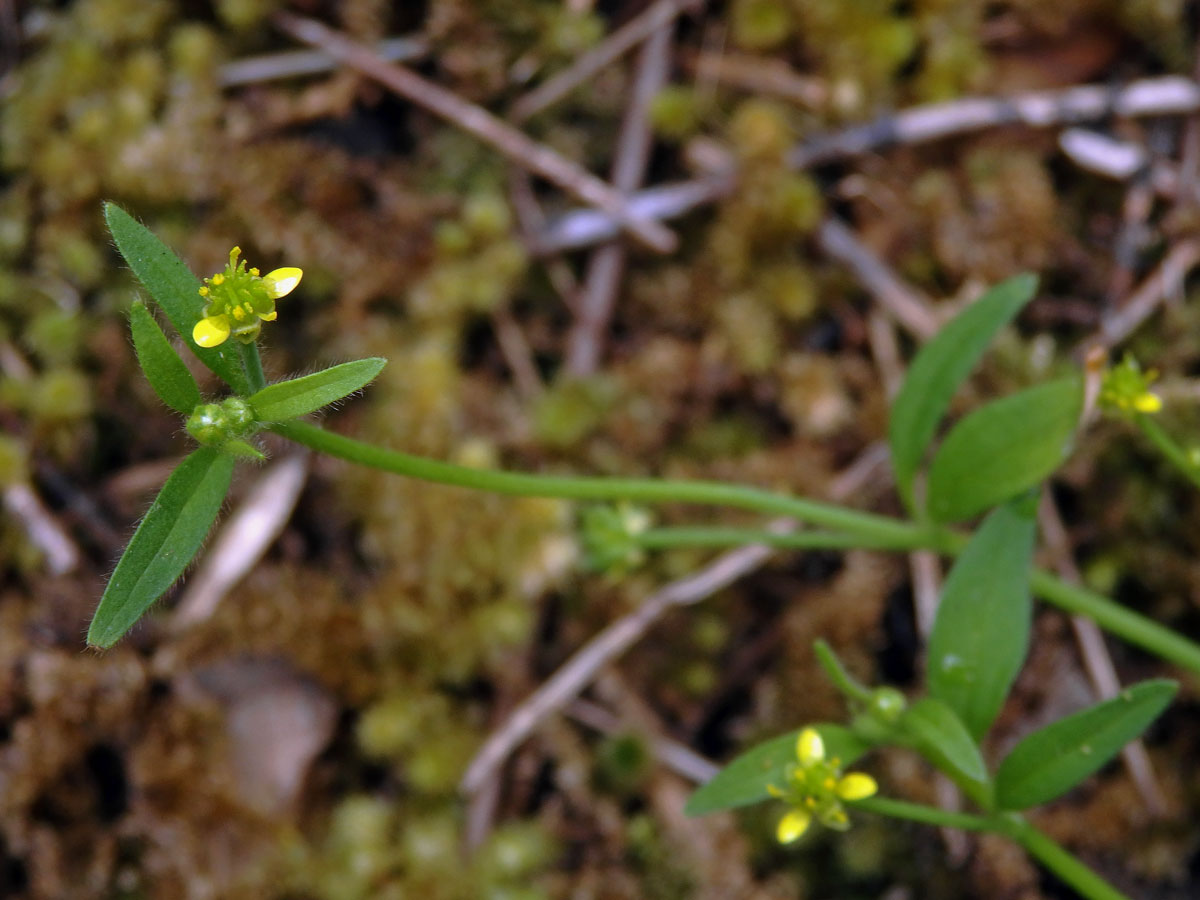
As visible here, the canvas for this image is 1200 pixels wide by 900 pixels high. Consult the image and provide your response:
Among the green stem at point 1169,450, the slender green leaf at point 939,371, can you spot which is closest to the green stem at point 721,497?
the slender green leaf at point 939,371

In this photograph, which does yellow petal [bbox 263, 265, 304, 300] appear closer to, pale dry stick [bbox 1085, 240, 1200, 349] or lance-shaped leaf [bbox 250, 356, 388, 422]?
lance-shaped leaf [bbox 250, 356, 388, 422]

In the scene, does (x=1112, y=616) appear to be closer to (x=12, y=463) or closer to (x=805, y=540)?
(x=805, y=540)

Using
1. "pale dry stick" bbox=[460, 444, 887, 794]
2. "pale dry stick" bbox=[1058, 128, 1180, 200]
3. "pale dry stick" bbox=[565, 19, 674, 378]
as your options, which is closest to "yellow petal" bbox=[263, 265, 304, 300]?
"pale dry stick" bbox=[565, 19, 674, 378]

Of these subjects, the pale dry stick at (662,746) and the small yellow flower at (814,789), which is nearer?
the small yellow flower at (814,789)

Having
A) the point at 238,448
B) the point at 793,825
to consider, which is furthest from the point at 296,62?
the point at 793,825

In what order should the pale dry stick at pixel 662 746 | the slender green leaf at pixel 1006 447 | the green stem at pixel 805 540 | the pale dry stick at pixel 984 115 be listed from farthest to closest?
1. the pale dry stick at pixel 984 115
2. the pale dry stick at pixel 662 746
3. the green stem at pixel 805 540
4. the slender green leaf at pixel 1006 447

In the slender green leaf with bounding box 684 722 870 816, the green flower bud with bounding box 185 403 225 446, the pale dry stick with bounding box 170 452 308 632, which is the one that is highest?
the green flower bud with bounding box 185 403 225 446

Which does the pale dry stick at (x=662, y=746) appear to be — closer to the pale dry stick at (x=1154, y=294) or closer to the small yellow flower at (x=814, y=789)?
the small yellow flower at (x=814, y=789)
